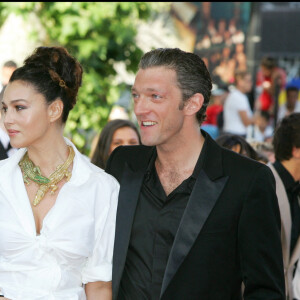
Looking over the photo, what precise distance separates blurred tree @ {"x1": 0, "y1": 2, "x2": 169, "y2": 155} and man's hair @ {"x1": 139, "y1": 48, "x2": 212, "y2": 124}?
603 centimetres

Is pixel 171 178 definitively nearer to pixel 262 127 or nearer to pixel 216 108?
pixel 262 127

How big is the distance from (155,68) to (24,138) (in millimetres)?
754

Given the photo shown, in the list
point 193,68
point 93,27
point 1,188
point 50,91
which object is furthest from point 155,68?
point 93,27

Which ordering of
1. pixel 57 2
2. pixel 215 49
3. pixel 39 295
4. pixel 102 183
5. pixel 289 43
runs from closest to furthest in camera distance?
pixel 39 295
pixel 102 183
pixel 57 2
pixel 289 43
pixel 215 49

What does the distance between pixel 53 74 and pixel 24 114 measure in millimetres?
276

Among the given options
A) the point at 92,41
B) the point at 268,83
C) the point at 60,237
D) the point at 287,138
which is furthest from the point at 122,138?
the point at 268,83

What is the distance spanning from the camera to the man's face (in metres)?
3.53

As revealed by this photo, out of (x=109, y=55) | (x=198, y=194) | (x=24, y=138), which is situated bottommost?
(x=198, y=194)

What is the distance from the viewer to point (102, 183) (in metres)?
3.58

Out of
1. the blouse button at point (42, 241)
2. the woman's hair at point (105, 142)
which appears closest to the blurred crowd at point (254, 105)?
the woman's hair at point (105, 142)

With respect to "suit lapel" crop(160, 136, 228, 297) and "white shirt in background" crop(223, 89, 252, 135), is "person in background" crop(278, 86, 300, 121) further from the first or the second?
"suit lapel" crop(160, 136, 228, 297)

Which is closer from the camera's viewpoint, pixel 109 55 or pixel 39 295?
pixel 39 295

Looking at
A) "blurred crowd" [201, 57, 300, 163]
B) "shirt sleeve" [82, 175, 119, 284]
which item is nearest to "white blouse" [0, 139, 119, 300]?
"shirt sleeve" [82, 175, 119, 284]

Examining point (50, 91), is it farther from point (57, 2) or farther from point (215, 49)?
point (215, 49)
